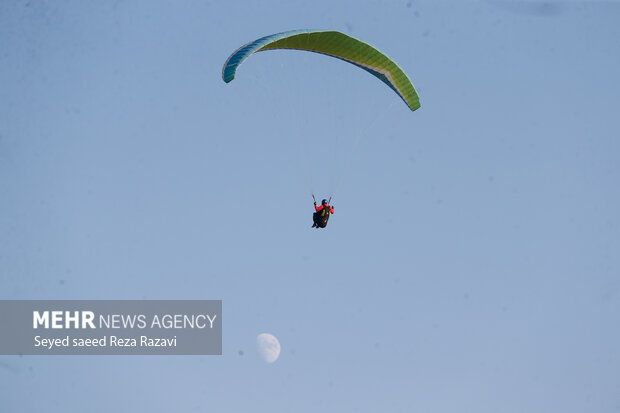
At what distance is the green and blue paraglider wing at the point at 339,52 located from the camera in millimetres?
27516

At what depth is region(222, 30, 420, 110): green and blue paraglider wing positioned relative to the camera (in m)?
27.5

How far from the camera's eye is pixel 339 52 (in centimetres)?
2978

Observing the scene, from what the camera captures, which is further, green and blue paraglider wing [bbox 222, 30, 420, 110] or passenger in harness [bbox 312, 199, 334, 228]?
passenger in harness [bbox 312, 199, 334, 228]

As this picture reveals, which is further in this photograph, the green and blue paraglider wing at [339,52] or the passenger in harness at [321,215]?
the passenger in harness at [321,215]

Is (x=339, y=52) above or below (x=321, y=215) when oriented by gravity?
above

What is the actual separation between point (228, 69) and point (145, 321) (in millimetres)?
13557

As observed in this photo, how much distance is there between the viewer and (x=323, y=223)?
29.8m

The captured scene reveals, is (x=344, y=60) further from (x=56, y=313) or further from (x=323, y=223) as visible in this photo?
(x=56, y=313)

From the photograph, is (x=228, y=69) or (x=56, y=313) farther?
(x=56, y=313)

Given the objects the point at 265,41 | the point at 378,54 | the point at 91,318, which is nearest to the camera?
the point at 265,41

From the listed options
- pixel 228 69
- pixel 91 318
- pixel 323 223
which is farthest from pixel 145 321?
pixel 228 69

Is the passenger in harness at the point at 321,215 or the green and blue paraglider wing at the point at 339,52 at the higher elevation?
the green and blue paraglider wing at the point at 339,52

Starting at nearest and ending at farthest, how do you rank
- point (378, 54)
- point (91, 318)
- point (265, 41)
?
point (265, 41) → point (378, 54) → point (91, 318)

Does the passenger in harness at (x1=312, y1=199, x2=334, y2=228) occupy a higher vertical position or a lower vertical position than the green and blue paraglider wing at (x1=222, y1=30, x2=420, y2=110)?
lower
